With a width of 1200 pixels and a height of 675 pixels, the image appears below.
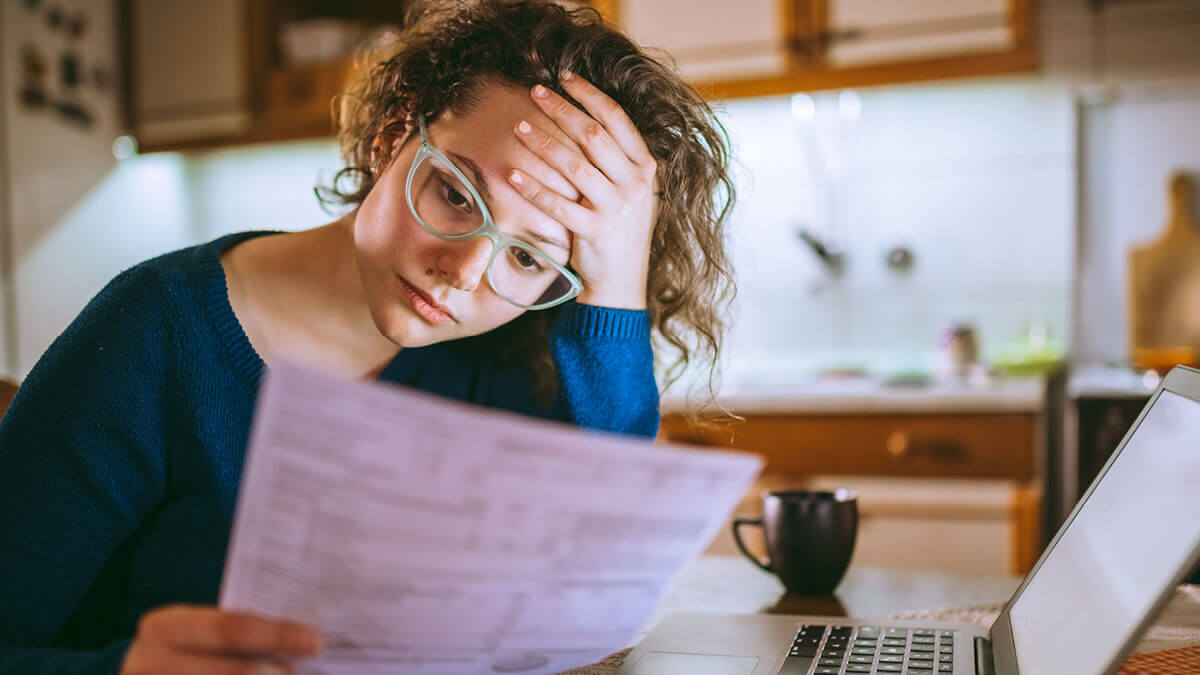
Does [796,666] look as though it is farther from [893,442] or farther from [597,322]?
[893,442]

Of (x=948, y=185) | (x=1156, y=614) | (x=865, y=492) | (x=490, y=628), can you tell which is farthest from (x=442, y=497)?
(x=948, y=185)

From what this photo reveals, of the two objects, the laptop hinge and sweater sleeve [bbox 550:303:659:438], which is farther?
sweater sleeve [bbox 550:303:659:438]

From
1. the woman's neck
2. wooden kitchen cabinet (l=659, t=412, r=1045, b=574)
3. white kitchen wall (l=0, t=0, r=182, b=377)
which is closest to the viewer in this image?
the woman's neck

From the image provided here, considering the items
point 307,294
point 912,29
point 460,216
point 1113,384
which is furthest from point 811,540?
point 912,29

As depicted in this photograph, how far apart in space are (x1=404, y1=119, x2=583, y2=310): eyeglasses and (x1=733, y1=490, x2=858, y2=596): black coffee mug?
0.31 metres

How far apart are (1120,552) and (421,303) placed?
0.55 m

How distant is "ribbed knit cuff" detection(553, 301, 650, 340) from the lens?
3.28 ft

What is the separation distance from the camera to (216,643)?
1.50 ft

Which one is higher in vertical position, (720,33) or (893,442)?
(720,33)

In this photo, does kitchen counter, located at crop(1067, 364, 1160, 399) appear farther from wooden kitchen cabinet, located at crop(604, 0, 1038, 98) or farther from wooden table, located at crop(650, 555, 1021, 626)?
wooden table, located at crop(650, 555, 1021, 626)

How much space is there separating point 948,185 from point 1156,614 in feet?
7.36

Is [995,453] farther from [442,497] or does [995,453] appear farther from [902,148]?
[442,497]

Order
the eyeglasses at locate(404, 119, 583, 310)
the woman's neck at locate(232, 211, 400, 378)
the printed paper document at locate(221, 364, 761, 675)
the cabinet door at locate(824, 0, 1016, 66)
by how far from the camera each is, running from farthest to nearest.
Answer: the cabinet door at locate(824, 0, 1016, 66)
the woman's neck at locate(232, 211, 400, 378)
the eyeglasses at locate(404, 119, 583, 310)
the printed paper document at locate(221, 364, 761, 675)

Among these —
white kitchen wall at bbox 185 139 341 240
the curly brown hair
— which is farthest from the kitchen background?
the curly brown hair
